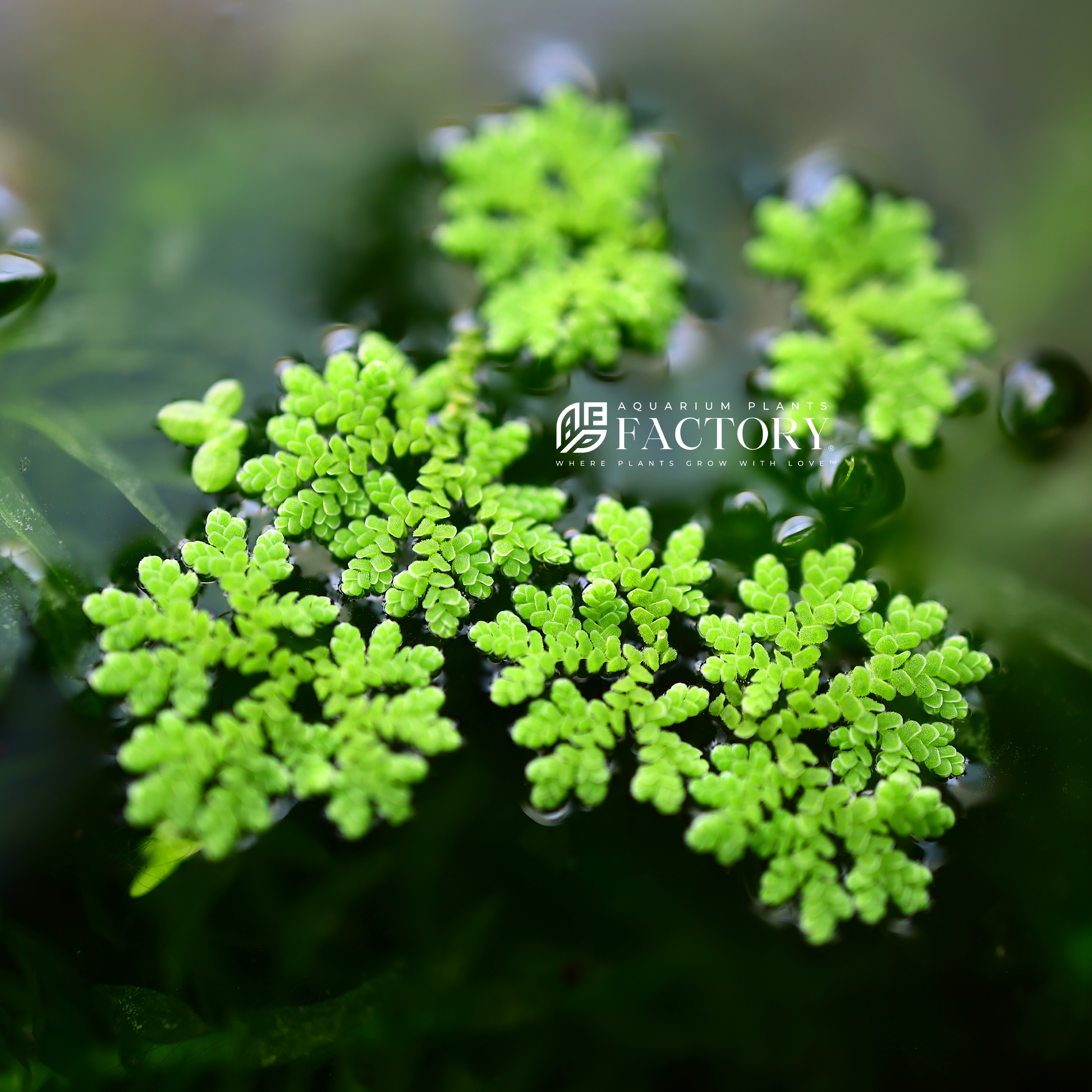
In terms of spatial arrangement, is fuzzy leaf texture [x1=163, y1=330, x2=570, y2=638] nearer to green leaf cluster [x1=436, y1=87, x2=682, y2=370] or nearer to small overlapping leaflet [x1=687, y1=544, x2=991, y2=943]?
green leaf cluster [x1=436, y1=87, x2=682, y2=370]

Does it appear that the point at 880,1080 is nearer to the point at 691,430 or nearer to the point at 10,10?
the point at 691,430

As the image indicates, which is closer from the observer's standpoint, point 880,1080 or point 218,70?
point 880,1080

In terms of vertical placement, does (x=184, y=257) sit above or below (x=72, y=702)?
above

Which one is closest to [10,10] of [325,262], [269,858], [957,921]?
[325,262]

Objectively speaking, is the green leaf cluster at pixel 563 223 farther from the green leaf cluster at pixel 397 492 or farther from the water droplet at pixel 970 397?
the water droplet at pixel 970 397

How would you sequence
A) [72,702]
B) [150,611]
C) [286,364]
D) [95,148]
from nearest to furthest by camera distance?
[150,611] → [72,702] → [286,364] → [95,148]

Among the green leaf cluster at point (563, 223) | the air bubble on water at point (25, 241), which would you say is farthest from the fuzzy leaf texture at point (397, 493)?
the air bubble on water at point (25, 241)

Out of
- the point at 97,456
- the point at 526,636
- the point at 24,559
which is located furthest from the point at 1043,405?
the point at 24,559
